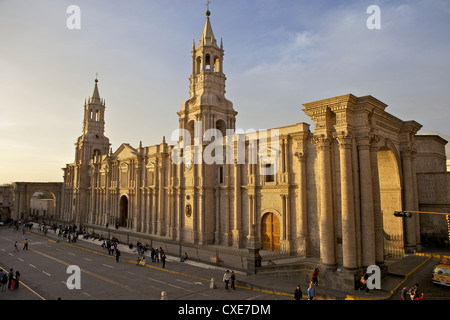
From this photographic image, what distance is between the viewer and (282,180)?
2573 cm

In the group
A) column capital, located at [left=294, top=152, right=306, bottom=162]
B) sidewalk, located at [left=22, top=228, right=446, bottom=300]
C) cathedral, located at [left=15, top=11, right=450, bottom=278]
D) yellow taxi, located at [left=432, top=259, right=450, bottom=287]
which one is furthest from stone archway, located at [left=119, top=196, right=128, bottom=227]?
yellow taxi, located at [left=432, top=259, right=450, bottom=287]

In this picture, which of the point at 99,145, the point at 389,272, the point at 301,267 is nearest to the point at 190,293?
the point at 301,267

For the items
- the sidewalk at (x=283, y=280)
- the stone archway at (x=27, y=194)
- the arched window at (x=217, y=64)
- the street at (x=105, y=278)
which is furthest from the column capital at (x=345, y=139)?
the stone archway at (x=27, y=194)

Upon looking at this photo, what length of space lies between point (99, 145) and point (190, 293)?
47.0m

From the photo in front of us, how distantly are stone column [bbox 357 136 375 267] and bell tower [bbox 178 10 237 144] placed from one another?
18.7m

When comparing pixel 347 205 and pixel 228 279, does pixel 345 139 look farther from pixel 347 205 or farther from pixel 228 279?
pixel 228 279

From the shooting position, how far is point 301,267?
19.8 metres

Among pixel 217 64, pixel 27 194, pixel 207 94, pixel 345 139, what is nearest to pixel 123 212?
pixel 207 94

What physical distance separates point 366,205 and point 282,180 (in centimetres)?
917

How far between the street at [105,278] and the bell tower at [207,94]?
50.2 feet

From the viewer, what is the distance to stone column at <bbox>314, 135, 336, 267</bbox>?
57.8 ft

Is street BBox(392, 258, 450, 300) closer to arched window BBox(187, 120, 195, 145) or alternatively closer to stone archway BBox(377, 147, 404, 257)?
stone archway BBox(377, 147, 404, 257)
